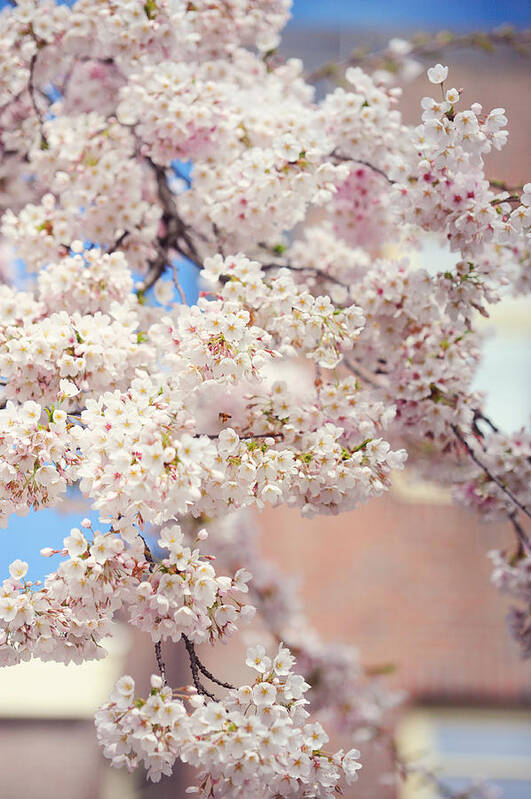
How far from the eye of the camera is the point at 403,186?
1.32 m

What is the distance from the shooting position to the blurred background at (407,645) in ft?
10.9

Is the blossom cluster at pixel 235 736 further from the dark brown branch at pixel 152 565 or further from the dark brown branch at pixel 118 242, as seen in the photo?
the dark brown branch at pixel 118 242

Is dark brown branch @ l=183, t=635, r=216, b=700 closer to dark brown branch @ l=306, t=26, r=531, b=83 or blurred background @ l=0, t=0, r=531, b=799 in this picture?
dark brown branch @ l=306, t=26, r=531, b=83

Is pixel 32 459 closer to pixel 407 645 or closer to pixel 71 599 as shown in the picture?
pixel 71 599

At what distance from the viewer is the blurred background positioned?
3.32 meters

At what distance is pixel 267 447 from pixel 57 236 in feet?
2.06

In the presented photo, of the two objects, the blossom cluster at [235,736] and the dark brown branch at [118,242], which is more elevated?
the dark brown branch at [118,242]

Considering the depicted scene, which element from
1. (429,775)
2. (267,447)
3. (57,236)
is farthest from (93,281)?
(429,775)

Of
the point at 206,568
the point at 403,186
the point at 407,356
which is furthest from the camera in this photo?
the point at 407,356

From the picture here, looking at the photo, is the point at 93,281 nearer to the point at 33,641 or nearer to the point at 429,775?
the point at 33,641

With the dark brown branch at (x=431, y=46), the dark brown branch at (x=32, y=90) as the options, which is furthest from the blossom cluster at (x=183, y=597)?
the dark brown branch at (x=431, y=46)

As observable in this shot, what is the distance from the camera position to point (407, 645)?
11.4 feet

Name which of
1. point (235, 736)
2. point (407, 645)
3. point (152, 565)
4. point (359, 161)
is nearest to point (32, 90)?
point (359, 161)

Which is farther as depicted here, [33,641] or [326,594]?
[326,594]
